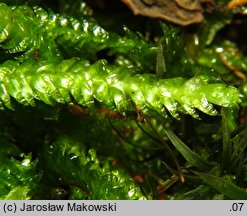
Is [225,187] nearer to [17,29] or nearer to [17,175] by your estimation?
[17,175]

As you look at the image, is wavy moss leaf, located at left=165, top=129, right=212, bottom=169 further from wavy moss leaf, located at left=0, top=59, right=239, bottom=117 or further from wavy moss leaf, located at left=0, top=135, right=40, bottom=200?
wavy moss leaf, located at left=0, top=135, right=40, bottom=200

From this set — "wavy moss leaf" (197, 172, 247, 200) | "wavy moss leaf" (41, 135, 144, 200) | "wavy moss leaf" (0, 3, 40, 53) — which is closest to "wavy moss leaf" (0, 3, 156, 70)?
"wavy moss leaf" (0, 3, 40, 53)

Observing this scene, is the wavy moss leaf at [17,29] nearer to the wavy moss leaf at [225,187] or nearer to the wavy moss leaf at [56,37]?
the wavy moss leaf at [56,37]

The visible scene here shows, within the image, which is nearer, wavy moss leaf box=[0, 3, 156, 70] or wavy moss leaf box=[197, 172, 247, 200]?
wavy moss leaf box=[197, 172, 247, 200]

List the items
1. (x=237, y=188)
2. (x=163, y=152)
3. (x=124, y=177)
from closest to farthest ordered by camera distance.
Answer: (x=237, y=188)
(x=124, y=177)
(x=163, y=152)
